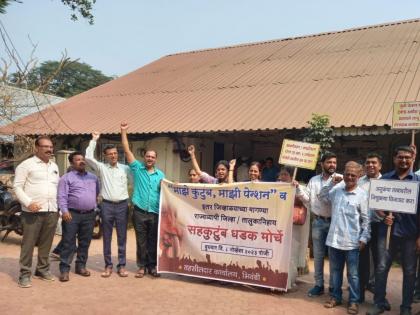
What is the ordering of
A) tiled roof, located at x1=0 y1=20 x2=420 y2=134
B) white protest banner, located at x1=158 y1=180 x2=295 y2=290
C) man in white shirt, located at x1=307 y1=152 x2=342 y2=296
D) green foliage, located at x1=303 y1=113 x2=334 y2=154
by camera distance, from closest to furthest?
man in white shirt, located at x1=307 y1=152 x2=342 y2=296
white protest banner, located at x1=158 y1=180 x2=295 y2=290
green foliage, located at x1=303 y1=113 x2=334 y2=154
tiled roof, located at x1=0 y1=20 x2=420 y2=134

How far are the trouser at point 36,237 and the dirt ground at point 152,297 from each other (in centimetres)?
23

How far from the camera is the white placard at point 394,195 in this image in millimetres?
4109

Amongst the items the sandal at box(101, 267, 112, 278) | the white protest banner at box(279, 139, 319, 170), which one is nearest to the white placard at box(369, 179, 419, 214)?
the white protest banner at box(279, 139, 319, 170)

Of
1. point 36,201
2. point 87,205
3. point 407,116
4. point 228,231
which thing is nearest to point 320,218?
point 228,231

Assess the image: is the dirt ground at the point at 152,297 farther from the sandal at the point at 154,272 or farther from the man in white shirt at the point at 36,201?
the man in white shirt at the point at 36,201

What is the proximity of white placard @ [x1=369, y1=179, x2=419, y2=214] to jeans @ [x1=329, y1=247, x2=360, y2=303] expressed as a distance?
1.92 feet

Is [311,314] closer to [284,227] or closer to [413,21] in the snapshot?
[284,227]

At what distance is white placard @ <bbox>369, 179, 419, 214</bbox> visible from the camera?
162 inches

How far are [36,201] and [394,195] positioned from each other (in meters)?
4.04

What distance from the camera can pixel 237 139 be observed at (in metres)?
12.4

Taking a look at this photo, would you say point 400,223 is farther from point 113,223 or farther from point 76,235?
point 76,235

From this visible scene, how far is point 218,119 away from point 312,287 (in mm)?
5614

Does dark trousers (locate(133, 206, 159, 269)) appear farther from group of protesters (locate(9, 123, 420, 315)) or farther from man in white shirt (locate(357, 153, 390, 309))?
man in white shirt (locate(357, 153, 390, 309))

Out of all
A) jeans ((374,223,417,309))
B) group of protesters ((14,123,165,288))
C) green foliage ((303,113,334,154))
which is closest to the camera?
jeans ((374,223,417,309))
